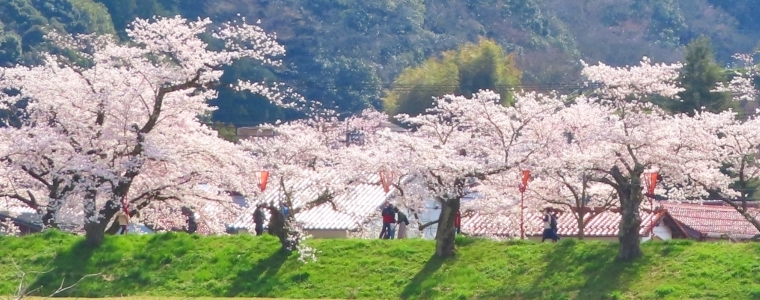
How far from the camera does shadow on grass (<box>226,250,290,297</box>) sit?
1938 centimetres

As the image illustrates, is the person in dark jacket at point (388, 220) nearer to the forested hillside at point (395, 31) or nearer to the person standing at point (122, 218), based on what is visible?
the person standing at point (122, 218)

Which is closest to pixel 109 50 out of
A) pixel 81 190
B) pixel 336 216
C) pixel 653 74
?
pixel 81 190

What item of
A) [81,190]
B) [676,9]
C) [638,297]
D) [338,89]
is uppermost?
[676,9]

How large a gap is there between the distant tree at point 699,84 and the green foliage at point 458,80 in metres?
14.1

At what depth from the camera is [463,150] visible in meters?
23.0

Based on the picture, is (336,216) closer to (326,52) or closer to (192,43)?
(192,43)

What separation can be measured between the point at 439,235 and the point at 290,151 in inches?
229

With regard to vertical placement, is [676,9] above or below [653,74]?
above

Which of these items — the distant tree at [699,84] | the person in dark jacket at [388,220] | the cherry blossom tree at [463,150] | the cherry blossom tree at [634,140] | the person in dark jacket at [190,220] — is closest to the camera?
the cherry blossom tree at [634,140]

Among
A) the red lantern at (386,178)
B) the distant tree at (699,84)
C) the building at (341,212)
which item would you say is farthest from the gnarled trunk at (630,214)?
the distant tree at (699,84)

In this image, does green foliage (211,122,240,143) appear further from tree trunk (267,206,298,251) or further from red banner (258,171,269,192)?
tree trunk (267,206,298,251)

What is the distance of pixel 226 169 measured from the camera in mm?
22234

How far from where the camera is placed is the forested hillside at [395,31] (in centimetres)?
5884

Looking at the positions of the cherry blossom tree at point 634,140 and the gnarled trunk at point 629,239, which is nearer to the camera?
the gnarled trunk at point 629,239
